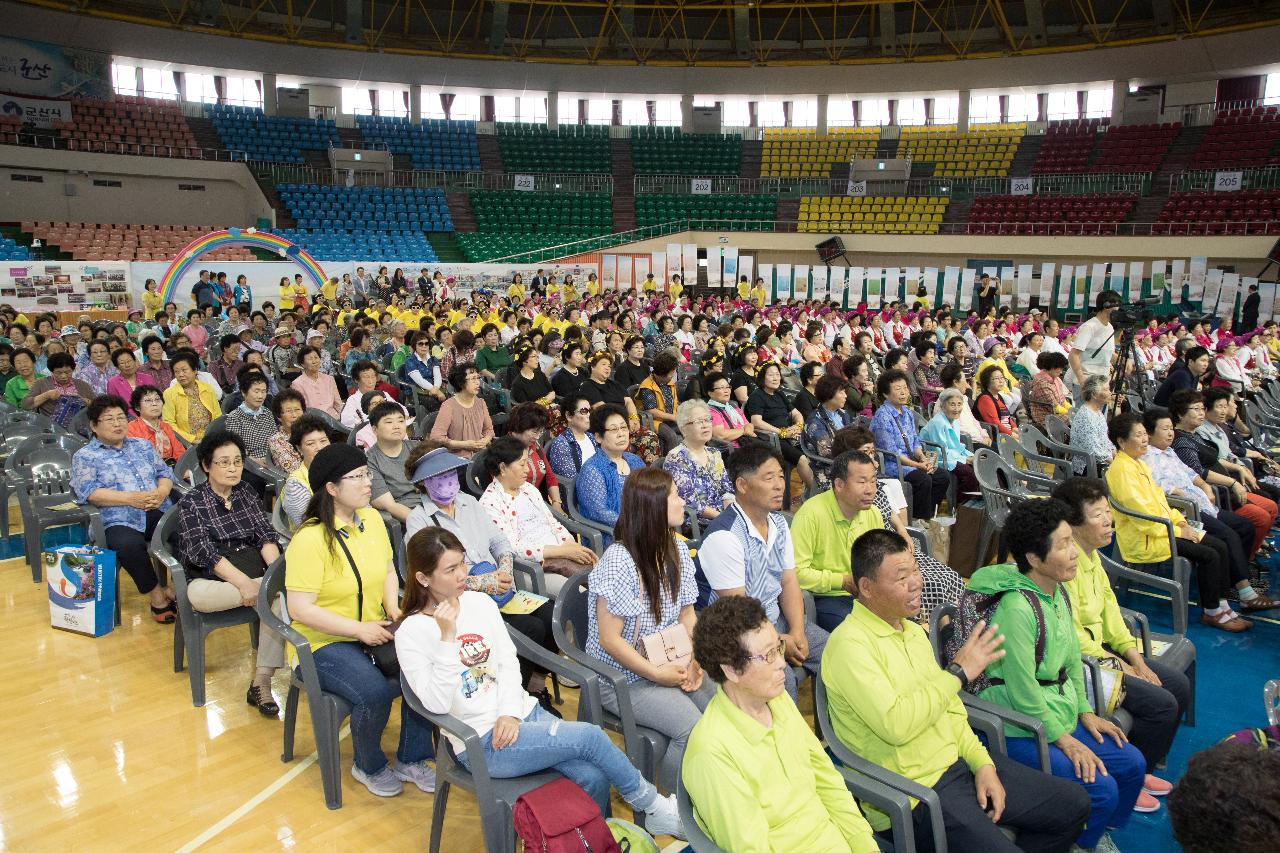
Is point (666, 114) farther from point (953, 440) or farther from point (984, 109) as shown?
point (953, 440)

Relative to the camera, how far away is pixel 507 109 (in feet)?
94.7

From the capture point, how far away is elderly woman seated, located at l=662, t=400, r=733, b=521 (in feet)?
15.5

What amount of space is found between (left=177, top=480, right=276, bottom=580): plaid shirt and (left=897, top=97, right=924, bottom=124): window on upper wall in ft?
91.1

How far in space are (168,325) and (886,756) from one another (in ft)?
38.7

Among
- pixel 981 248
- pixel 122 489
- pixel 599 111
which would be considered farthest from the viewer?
pixel 599 111

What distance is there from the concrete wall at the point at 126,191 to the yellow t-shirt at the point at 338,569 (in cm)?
2152

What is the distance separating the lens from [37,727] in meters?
3.54

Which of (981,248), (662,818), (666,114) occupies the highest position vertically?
(666,114)

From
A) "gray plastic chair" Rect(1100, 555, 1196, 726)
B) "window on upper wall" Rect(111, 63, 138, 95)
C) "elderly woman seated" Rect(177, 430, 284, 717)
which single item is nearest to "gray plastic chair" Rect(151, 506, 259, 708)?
"elderly woman seated" Rect(177, 430, 284, 717)

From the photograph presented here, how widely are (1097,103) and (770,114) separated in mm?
9562

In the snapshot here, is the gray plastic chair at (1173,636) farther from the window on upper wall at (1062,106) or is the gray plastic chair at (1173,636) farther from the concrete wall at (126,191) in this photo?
the window on upper wall at (1062,106)

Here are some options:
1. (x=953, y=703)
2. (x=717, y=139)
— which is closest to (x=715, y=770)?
(x=953, y=703)

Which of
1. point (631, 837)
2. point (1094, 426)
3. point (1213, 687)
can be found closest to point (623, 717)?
point (631, 837)

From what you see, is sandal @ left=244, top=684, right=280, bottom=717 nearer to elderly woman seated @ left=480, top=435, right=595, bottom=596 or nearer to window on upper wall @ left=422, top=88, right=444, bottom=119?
elderly woman seated @ left=480, top=435, right=595, bottom=596
